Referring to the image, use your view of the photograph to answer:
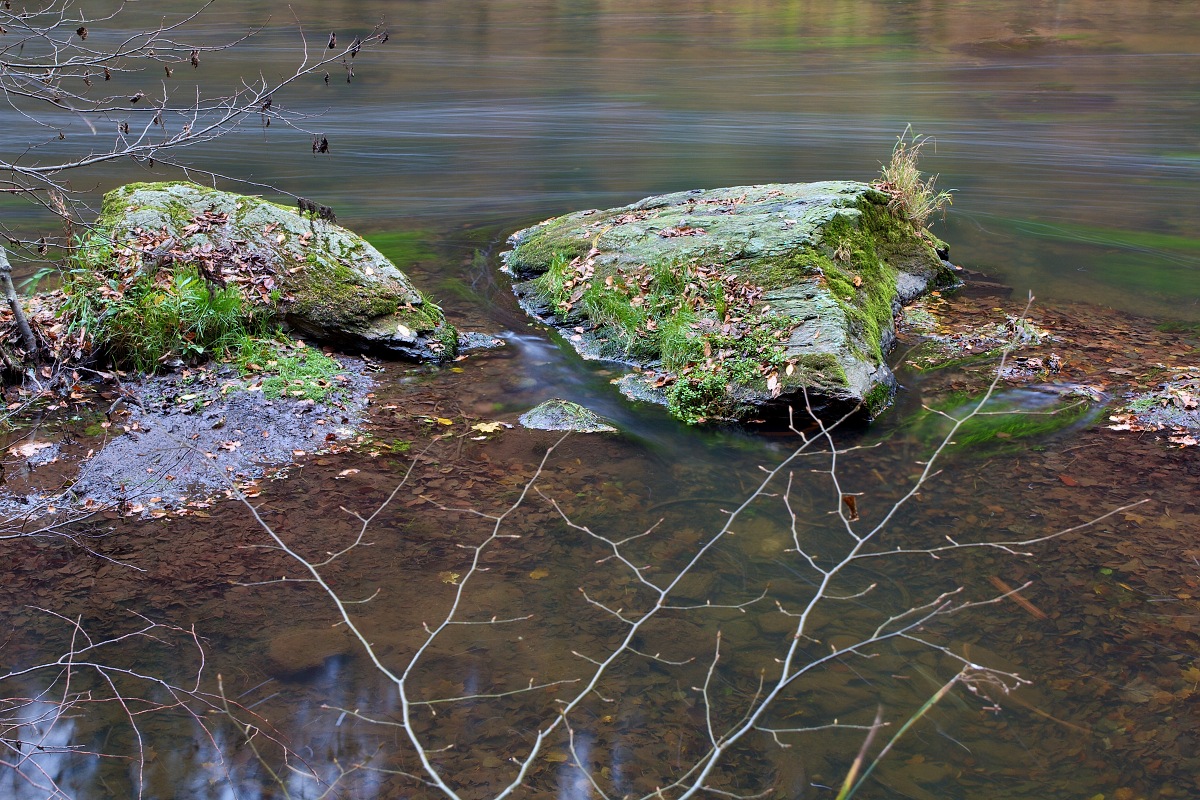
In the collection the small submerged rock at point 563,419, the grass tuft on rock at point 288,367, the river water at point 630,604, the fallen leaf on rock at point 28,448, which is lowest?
the river water at point 630,604

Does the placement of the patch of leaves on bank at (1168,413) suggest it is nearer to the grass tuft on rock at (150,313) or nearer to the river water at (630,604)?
the river water at (630,604)

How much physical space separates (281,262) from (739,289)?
3625mm

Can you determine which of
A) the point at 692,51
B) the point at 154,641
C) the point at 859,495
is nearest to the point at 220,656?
the point at 154,641

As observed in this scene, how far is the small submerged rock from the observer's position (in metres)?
6.33

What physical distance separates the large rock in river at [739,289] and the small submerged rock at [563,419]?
0.61 meters

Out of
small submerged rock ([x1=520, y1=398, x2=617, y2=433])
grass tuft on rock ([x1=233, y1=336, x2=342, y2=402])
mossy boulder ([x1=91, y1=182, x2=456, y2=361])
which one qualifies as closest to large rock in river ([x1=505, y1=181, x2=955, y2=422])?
small submerged rock ([x1=520, y1=398, x2=617, y2=433])

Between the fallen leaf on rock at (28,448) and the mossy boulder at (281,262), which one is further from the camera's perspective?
the mossy boulder at (281,262)

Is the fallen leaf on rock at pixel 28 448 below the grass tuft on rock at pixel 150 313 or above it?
below

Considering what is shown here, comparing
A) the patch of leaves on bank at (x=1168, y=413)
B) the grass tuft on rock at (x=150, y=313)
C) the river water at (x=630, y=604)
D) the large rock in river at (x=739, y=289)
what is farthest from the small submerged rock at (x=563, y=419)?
the patch of leaves on bank at (x=1168, y=413)

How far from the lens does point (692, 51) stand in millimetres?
25156

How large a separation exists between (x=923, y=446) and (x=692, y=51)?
69.7 ft

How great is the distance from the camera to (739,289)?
766cm

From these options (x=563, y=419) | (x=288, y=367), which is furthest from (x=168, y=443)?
(x=563, y=419)

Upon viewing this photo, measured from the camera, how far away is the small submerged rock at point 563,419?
633 centimetres
